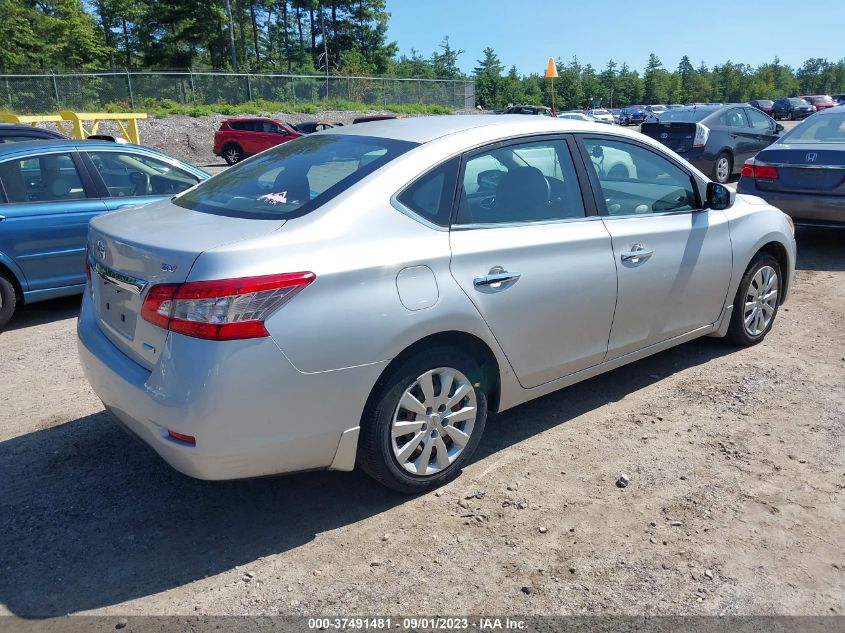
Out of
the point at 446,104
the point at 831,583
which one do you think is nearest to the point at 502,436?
the point at 831,583

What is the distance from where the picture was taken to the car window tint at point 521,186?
138 inches

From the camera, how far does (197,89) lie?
3431 centimetres

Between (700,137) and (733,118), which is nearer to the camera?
(700,137)

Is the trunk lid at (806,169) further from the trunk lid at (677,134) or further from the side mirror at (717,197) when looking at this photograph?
the trunk lid at (677,134)

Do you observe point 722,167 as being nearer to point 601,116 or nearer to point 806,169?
point 806,169

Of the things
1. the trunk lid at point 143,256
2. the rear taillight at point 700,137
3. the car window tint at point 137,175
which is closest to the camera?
the trunk lid at point 143,256

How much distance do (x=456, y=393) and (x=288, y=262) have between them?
105 centimetres

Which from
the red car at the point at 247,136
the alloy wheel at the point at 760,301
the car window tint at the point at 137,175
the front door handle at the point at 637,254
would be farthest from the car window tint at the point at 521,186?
the red car at the point at 247,136

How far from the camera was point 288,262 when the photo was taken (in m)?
2.79

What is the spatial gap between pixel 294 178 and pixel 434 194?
717 mm

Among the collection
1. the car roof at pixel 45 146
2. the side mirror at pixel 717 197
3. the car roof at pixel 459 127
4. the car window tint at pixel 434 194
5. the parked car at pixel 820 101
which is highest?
the car roof at pixel 459 127

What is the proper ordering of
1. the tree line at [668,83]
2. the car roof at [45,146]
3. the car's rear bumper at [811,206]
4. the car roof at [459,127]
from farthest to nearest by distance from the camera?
the tree line at [668,83]
the car's rear bumper at [811,206]
the car roof at [45,146]
the car roof at [459,127]

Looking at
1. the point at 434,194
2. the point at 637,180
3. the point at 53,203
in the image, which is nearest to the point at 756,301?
the point at 637,180

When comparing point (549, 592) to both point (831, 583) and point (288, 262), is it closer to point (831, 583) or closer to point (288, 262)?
point (831, 583)
